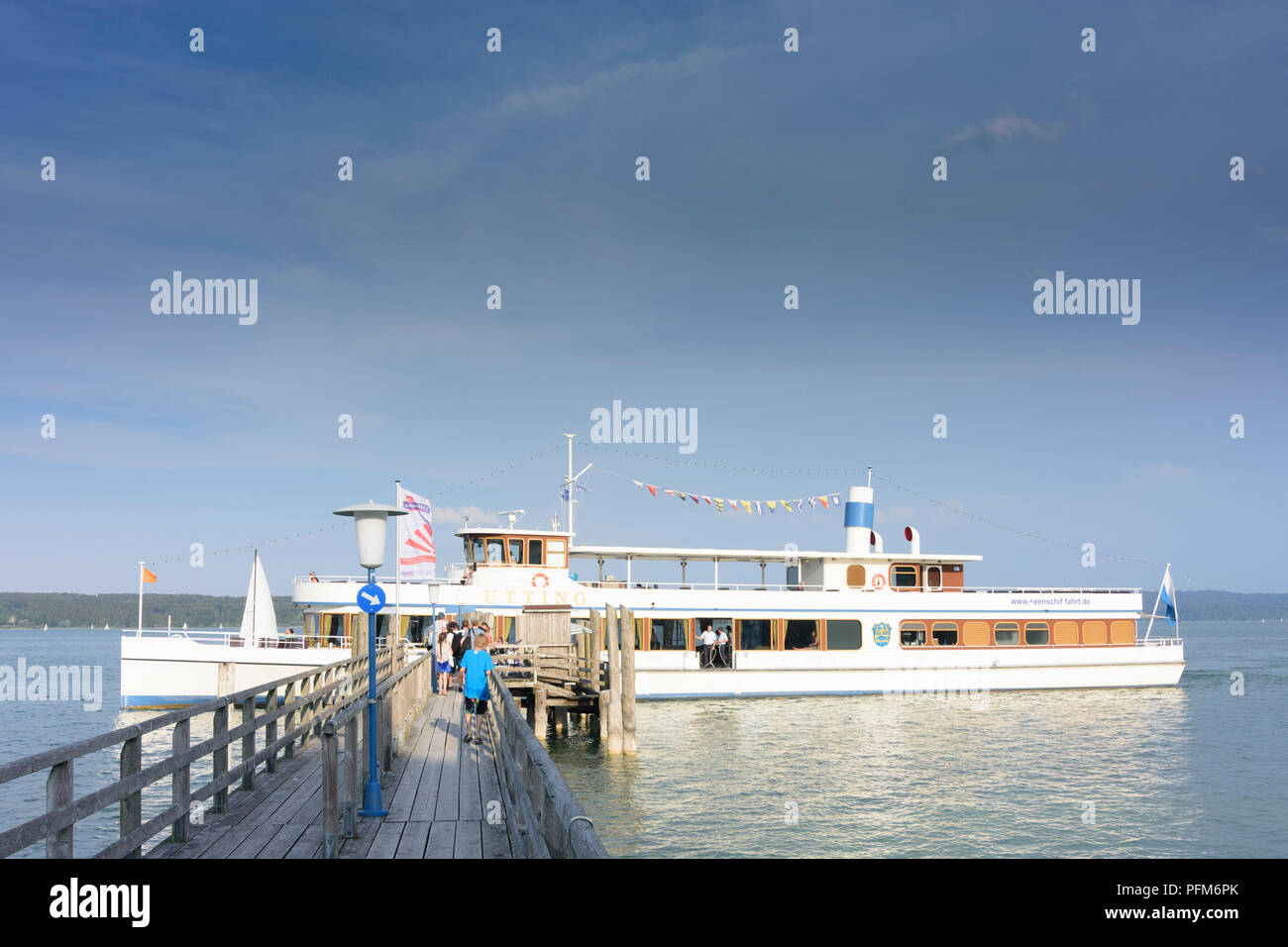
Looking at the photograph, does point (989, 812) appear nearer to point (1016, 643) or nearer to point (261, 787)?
point (261, 787)

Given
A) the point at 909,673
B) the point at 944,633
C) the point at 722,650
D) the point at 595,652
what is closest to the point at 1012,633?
the point at 944,633

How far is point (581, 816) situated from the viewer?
4.60m

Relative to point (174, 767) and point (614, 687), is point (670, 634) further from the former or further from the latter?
point (174, 767)

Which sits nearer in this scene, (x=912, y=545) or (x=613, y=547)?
(x=613, y=547)

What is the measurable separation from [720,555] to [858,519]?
685cm

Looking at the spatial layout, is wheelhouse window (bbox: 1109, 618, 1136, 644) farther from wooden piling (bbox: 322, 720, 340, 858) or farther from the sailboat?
wooden piling (bbox: 322, 720, 340, 858)

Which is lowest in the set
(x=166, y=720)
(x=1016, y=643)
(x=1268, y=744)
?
(x=1268, y=744)

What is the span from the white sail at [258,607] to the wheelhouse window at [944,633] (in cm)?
2656

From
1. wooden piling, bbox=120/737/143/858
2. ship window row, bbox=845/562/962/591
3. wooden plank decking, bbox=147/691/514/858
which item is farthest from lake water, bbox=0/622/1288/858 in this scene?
wooden piling, bbox=120/737/143/858

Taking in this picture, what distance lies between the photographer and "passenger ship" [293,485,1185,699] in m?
33.3
